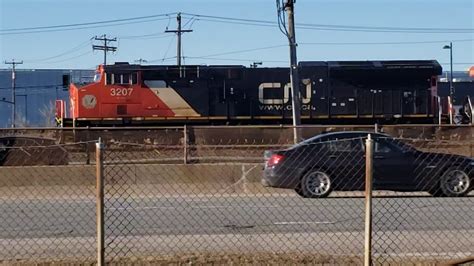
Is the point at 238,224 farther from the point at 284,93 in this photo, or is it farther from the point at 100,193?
the point at 284,93

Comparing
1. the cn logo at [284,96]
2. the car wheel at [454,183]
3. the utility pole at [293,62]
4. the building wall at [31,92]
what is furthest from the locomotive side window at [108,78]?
the building wall at [31,92]

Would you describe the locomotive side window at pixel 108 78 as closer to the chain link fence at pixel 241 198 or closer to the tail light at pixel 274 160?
the chain link fence at pixel 241 198

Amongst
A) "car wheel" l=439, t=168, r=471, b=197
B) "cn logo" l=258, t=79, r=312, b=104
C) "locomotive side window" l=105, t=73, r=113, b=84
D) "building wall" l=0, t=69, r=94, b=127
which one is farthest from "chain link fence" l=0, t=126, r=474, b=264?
"building wall" l=0, t=69, r=94, b=127

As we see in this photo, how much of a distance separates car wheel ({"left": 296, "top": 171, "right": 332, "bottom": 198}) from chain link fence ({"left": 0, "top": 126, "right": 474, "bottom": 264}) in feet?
0.08

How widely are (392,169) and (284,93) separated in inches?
744

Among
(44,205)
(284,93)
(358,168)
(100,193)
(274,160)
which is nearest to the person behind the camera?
(100,193)

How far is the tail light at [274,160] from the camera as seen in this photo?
49.1ft

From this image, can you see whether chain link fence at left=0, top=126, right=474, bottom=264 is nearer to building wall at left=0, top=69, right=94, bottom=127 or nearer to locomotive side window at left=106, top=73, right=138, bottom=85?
locomotive side window at left=106, top=73, right=138, bottom=85

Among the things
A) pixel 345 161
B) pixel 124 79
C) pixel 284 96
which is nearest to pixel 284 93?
pixel 284 96

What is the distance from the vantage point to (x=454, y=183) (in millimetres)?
14500

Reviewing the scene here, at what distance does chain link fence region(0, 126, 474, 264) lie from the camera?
330 inches

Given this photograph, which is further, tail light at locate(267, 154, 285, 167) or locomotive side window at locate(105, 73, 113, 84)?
locomotive side window at locate(105, 73, 113, 84)

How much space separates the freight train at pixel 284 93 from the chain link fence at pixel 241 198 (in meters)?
11.6

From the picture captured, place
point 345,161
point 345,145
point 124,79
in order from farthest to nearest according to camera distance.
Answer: point 124,79 → point 345,145 → point 345,161
